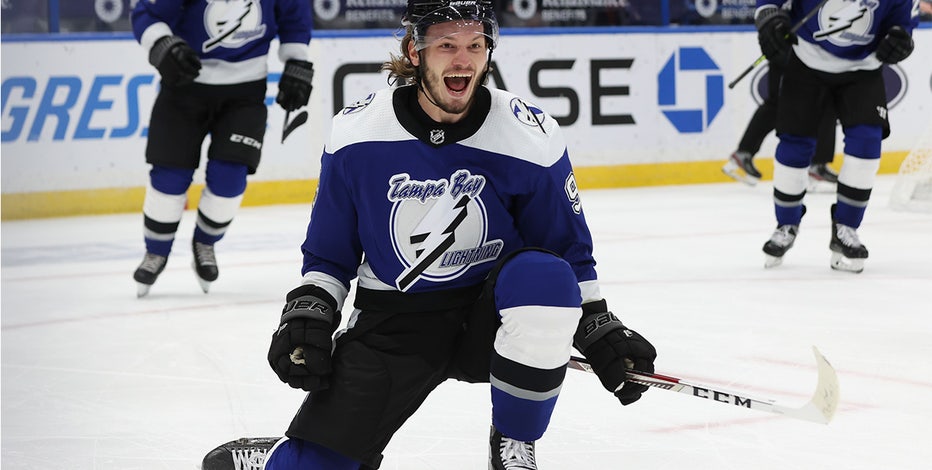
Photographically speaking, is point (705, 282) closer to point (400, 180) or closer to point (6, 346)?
point (6, 346)

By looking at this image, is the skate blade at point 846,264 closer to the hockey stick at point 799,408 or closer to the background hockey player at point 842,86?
the background hockey player at point 842,86

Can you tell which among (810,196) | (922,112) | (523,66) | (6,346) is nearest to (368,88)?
(523,66)

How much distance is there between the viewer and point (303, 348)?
152 centimetres

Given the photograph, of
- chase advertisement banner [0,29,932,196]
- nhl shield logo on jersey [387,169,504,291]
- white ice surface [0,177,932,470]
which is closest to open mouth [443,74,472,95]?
nhl shield logo on jersey [387,169,504,291]

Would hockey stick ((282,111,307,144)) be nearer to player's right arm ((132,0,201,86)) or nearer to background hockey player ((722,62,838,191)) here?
player's right arm ((132,0,201,86))

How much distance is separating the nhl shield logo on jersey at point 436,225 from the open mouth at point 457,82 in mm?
106

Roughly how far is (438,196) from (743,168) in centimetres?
566

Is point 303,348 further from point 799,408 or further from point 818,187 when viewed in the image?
point 818,187

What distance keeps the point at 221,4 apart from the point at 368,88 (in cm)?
322

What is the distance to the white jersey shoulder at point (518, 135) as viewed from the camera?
5.34 feet

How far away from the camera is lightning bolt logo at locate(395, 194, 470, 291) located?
1.62 meters

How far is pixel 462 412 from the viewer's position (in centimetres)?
220

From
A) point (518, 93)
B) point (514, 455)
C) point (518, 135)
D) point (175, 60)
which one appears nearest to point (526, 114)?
point (518, 135)

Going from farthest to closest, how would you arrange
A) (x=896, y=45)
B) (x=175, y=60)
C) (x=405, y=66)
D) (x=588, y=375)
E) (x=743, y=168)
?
(x=743, y=168) → (x=896, y=45) → (x=175, y=60) → (x=588, y=375) → (x=405, y=66)
